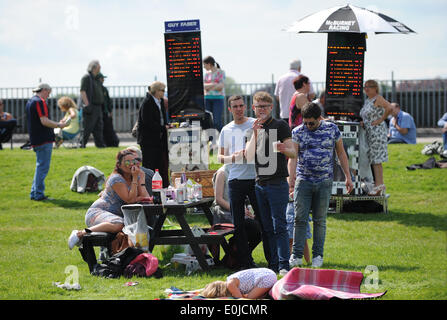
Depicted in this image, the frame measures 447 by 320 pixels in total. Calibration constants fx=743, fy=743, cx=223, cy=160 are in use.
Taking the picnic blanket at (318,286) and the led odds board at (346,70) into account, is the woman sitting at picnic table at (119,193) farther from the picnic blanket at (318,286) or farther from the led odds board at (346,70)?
the led odds board at (346,70)

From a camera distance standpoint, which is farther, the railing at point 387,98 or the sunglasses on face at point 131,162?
the railing at point 387,98

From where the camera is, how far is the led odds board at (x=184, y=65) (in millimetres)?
11102

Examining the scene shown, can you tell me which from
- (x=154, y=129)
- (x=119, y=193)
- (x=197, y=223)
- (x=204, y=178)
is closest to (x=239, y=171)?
(x=119, y=193)

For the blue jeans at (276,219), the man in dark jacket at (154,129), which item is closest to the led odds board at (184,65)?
the man in dark jacket at (154,129)

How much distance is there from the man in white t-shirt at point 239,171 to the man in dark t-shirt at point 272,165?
0.18 m

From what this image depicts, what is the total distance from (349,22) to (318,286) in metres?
5.21

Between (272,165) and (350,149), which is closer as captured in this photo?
(272,165)

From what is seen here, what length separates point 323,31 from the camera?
10.6 metres

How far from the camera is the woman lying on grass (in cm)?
651

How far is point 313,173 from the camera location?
7.98m

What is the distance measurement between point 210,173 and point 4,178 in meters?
5.96

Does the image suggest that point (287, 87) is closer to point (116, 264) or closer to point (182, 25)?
point (182, 25)

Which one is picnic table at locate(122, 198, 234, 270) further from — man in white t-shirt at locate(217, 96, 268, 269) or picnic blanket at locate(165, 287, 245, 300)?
picnic blanket at locate(165, 287, 245, 300)
